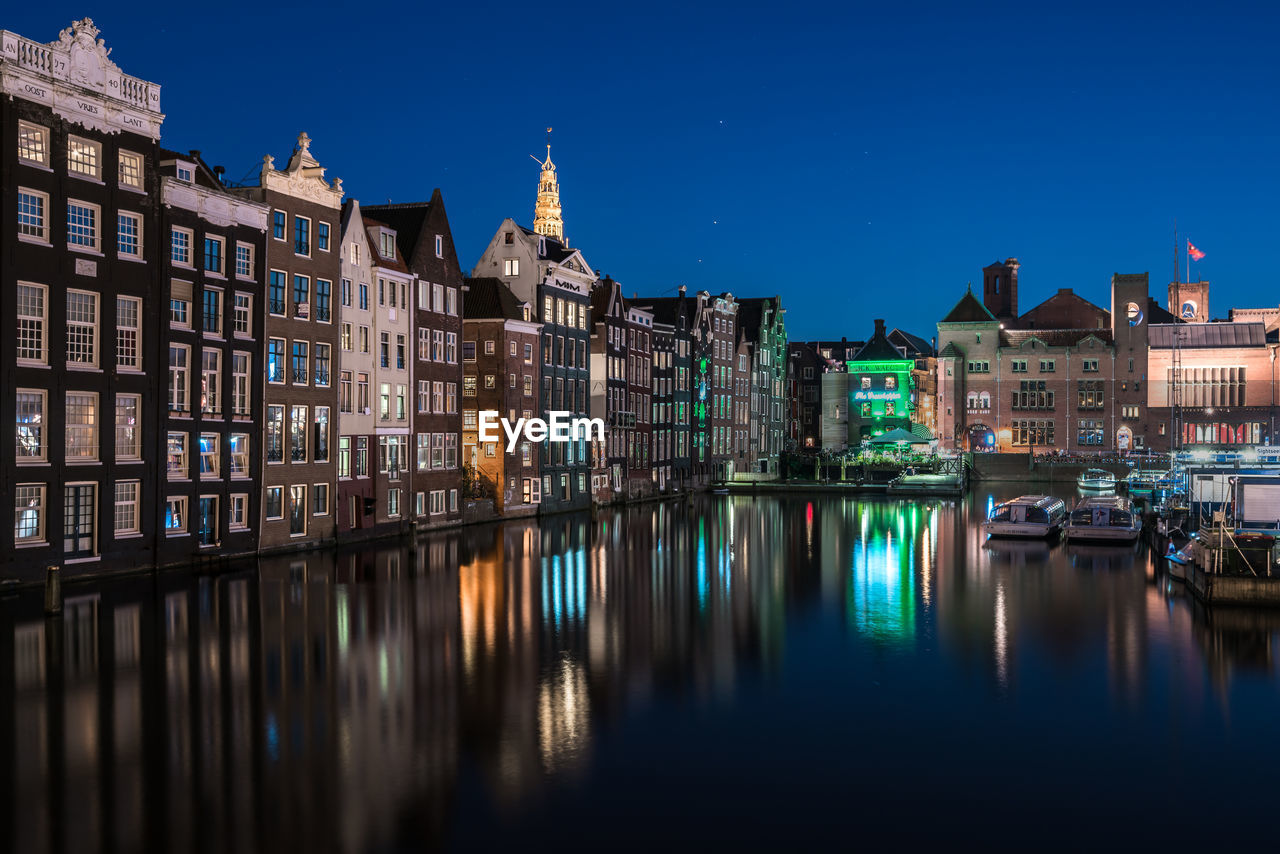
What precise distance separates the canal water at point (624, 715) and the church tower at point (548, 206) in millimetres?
129480

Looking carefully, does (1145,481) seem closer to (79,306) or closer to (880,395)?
(880,395)

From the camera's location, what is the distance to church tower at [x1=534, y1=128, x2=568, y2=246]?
171 meters

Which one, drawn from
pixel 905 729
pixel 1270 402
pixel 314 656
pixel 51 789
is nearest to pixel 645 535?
pixel 314 656

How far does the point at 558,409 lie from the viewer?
81938 mm

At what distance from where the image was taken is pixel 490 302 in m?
74.9

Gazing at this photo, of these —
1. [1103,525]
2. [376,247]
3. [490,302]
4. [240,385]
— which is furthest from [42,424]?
[1103,525]

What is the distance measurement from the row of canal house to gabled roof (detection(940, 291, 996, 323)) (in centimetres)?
7983

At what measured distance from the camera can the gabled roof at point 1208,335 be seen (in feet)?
475

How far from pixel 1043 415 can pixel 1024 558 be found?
95658mm

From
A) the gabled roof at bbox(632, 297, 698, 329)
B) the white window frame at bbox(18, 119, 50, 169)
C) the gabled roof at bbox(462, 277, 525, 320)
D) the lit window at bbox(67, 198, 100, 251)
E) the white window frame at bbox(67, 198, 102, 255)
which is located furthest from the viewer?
the gabled roof at bbox(632, 297, 698, 329)

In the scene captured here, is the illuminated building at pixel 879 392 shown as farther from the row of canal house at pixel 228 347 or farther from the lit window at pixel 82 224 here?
the lit window at pixel 82 224

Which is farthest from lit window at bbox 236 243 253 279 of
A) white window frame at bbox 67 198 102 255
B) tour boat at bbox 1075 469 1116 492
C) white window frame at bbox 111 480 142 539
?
tour boat at bbox 1075 469 1116 492

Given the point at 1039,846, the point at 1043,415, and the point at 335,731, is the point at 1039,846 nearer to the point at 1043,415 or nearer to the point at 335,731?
the point at 335,731

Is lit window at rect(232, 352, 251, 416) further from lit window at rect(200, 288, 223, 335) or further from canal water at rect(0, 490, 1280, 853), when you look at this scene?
canal water at rect(0, 490, 1280, 853)
